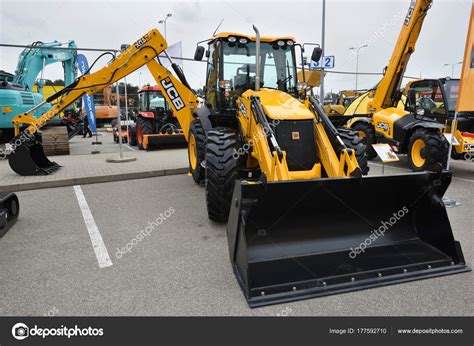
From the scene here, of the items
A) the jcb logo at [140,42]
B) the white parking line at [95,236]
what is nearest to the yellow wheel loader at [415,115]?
the jcb logo at [140,42]

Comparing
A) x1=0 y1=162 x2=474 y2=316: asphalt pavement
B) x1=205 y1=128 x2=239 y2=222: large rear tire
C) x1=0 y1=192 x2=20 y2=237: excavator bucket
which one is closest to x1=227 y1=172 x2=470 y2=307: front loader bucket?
x1=0 y1=162 x2=474 y2=316: asphalt pavement

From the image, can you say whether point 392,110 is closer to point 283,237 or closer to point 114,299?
point 283,237

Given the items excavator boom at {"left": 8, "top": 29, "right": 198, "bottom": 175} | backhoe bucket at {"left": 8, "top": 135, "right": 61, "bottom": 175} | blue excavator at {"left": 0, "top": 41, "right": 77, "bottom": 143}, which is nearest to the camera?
excavator boom at {"left": 8, "top": 29, "right": 198, "bottom": 175}

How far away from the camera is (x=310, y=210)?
3400 mm

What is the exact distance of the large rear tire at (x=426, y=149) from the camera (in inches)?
277

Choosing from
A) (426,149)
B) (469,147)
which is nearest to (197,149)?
(426,149)

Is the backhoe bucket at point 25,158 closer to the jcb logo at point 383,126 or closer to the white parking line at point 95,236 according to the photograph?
the white parking line at point 95,236

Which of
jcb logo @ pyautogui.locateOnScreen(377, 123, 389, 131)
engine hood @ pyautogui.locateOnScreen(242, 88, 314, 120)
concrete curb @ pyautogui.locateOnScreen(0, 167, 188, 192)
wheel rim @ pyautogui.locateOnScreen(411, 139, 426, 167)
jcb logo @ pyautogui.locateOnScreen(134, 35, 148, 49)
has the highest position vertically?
jcb logo @ pyautogui.locateOnScreen(134, 35, 148, 49)

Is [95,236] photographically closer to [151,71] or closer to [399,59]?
[151,71]

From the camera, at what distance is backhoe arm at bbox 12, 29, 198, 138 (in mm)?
6516

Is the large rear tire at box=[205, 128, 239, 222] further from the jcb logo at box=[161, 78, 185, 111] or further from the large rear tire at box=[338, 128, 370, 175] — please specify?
the jcb logo at box=[161, 78, 185, 111]

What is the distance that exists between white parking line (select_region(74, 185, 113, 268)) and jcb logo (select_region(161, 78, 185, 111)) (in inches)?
101

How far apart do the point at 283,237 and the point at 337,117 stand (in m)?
3.22
